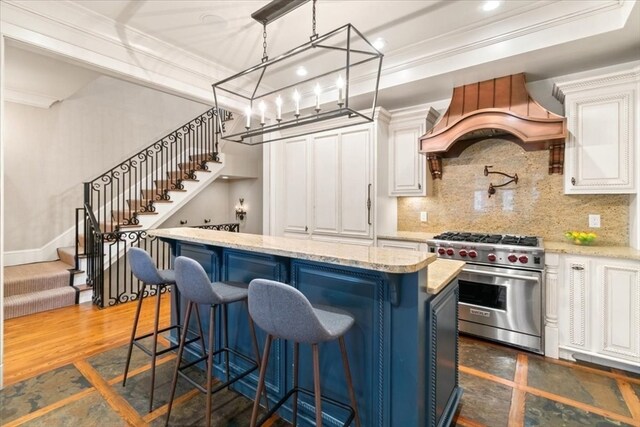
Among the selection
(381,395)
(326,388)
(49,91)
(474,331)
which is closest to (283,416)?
(326,388)

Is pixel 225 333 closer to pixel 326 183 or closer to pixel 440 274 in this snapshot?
pixel 440 274

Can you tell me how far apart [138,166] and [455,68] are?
593 centimetres

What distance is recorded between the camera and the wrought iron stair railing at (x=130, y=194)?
431 cm

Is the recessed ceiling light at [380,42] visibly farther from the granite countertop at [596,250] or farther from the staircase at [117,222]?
the granite countertop at [596,250]

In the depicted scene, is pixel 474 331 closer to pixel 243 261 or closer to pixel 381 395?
pixel 381 395

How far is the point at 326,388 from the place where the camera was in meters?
1.81

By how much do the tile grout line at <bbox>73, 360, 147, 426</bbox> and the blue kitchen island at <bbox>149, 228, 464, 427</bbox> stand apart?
0.87 meters

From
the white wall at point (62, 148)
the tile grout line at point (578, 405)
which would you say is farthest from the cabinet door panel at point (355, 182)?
the white wall at point (62, 148)

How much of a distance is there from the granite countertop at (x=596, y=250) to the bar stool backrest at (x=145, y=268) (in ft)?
10.5

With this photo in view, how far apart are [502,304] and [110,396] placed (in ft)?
11.0

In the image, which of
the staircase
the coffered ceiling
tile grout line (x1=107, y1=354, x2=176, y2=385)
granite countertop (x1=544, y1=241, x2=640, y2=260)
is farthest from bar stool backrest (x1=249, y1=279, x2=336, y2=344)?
granite countertop (x1=544, y1=241, x2=640, y2=260)

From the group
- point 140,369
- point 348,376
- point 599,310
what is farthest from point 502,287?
point 140,369

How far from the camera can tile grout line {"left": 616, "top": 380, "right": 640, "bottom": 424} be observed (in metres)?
2.04

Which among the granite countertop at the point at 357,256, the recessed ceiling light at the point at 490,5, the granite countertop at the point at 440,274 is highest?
the recessed ceiling light at the point at 490,5
